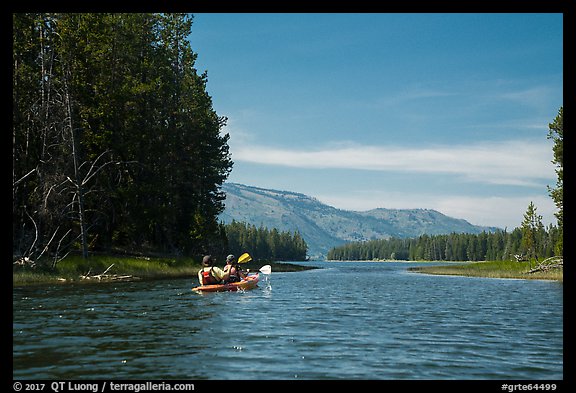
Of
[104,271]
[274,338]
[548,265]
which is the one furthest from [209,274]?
[548,265]

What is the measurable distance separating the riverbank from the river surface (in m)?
6.44

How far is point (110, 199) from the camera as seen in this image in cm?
5478

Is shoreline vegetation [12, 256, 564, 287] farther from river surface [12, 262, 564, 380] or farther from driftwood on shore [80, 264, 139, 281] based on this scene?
river surface [12, 262, 564, 380]

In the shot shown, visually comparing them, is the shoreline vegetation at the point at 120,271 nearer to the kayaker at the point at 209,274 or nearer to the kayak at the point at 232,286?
the kayak at the point at 232,286

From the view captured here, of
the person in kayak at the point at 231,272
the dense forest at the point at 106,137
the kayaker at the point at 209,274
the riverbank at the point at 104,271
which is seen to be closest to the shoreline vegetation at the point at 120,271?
the riverbank at the point at 104,271

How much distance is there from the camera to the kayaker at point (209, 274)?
1428 inches

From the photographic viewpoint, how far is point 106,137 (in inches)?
2125

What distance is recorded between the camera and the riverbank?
1577 inches

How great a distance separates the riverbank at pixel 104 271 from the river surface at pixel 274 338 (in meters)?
6.44

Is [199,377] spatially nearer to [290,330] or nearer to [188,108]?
[290,330]

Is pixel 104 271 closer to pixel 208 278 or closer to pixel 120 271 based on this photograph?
pixel 120 271

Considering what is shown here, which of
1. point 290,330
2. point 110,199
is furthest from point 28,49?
point 290,330
